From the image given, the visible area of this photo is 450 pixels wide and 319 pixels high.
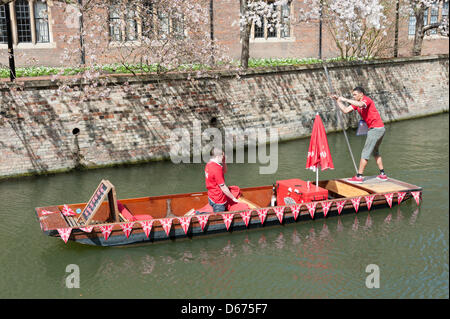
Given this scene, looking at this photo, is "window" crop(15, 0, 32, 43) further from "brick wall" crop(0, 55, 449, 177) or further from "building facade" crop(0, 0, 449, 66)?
"brick wall" crop(0, 55, 449, 177)

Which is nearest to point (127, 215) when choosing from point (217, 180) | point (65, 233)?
point (65, 233)

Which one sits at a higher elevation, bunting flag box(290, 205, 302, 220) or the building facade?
the building facade

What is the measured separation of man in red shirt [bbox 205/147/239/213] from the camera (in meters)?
9.10

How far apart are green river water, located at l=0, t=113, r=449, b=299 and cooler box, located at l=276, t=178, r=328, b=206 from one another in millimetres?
475

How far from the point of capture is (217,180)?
9.12 m

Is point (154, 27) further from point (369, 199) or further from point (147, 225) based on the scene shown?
point (369, 199)

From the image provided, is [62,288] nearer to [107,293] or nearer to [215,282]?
[107,293]

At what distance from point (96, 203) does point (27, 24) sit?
55.4 ft

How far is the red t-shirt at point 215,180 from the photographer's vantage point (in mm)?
9102

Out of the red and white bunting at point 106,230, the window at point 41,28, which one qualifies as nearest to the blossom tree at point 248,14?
the red and white bunting at point 106,230

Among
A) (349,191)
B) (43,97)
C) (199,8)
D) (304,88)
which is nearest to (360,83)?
(304,88)

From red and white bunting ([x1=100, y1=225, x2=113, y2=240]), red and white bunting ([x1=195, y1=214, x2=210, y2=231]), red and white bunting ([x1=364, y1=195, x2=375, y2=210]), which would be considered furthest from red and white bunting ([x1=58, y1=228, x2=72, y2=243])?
red and white bunting ([x1=364, y1=195, x2=375, y2=210])

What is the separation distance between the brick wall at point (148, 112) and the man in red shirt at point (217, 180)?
6209mm
